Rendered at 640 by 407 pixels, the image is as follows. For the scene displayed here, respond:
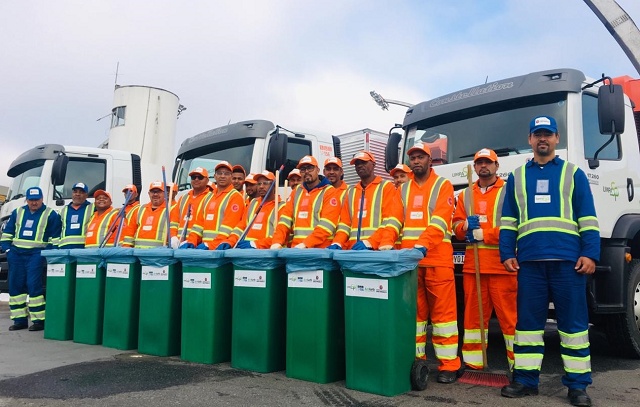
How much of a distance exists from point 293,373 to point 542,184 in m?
2.33

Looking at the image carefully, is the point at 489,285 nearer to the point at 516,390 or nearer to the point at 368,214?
the point at 516,390

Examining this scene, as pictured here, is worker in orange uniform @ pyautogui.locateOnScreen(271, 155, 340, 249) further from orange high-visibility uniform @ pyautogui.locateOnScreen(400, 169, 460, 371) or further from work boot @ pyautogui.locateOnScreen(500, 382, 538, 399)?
work boot @ pyautogui.locateOnScreen(500, 382, 538, 399)

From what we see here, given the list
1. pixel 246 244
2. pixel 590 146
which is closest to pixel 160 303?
pixel 246 244

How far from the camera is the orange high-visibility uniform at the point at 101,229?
7.20 meters

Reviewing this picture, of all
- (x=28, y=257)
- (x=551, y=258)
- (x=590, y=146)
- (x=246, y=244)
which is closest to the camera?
(x=551, y=258)

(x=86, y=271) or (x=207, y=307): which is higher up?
(x=86, y=271)

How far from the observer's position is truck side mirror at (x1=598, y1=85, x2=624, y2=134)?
15.3ft

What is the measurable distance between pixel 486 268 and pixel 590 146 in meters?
1.54

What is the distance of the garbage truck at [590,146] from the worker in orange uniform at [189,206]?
2.75 m

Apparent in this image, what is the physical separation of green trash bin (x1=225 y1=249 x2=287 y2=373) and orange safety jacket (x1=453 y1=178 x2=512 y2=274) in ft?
5.12

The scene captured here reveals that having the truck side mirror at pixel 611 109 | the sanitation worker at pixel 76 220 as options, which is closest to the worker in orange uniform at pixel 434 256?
the truck side mirror at pixel 611 109

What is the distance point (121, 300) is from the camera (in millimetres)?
5656

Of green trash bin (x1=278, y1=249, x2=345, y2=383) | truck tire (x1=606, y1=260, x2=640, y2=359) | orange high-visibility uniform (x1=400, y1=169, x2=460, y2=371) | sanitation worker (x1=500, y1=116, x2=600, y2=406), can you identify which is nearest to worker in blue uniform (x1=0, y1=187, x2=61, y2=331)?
green trash bin (x1=278, y1=249, x2=345, y2=383)

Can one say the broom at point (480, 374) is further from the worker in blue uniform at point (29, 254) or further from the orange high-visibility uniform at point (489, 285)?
the worker in blue uniform at point (29, 254)
